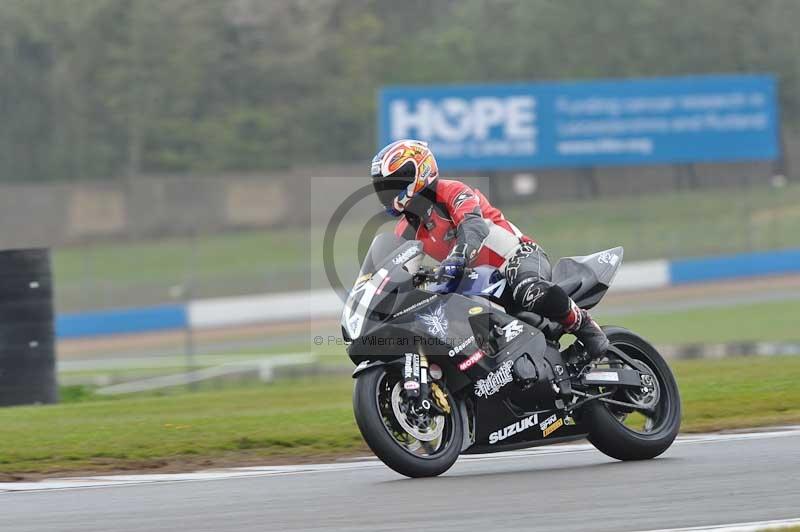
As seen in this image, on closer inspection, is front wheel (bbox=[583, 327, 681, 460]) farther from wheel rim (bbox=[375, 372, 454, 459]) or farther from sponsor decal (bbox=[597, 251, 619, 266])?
wheel rim (bbox=[375, 372, 454, 459])

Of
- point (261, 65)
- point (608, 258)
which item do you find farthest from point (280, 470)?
point (261, 65)

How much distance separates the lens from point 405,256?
23.3 ft

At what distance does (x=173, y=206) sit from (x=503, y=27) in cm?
1804

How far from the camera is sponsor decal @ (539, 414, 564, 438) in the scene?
764 cm

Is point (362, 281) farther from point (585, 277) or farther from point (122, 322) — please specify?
point (122, 322)

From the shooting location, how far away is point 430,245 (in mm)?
7555

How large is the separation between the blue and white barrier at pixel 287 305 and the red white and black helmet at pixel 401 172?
2308 cm

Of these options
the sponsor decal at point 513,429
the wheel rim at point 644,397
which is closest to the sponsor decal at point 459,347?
the sponsor decal at point 513,429

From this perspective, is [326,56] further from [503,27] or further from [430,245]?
[430,245]

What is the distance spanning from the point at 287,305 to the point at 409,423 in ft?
84.2

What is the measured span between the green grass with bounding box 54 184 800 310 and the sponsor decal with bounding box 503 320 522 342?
24.1 metres

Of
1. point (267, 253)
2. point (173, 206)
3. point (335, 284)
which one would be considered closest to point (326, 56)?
point (173, 206)

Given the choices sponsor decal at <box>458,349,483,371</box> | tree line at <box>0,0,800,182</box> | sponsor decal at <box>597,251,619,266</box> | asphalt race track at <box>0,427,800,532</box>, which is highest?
tree line at <box>0,0,800,182</box>

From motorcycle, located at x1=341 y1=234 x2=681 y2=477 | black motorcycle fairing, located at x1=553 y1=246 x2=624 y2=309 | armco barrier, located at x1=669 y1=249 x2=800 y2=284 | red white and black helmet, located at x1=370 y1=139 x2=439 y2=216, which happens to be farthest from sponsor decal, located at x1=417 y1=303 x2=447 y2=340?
armco barrier, located at x1=669 y1=249 x2=800 y2=284
